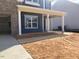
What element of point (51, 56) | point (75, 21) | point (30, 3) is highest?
point (30, 3)

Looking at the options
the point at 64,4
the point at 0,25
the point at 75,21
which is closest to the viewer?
the point at 0,25

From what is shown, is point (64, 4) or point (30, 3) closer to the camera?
point (30, 3)

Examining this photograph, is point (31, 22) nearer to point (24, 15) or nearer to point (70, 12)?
point (24, 15)

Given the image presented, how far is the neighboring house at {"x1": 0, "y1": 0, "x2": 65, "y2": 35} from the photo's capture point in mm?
18047

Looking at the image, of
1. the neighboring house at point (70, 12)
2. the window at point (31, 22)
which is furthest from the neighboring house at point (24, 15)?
the neighboring house at point (70, 12)

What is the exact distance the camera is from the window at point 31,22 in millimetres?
22014

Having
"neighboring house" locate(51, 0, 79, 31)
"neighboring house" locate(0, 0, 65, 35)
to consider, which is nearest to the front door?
"neighboring house" locate(0, 0, 65, 35)

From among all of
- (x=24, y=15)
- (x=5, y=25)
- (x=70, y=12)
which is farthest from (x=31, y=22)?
(x=70, y=12)

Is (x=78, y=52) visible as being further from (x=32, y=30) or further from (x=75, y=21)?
(x=75, y=21)

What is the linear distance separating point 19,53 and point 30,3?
42.7 ft

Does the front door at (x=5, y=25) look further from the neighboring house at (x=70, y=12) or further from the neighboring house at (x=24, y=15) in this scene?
the neighboring house at (x=70, y=12)

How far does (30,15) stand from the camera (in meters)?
22.4

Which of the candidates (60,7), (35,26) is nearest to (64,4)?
(60,7)

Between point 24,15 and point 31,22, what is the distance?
149 cm
